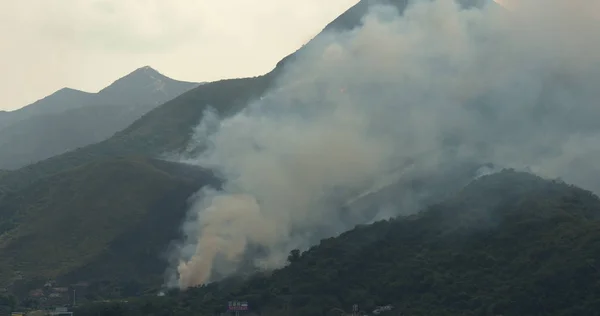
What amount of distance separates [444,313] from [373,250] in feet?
110

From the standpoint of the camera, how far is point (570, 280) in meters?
149

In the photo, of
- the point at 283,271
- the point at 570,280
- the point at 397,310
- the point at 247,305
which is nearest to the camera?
the point at 570,280

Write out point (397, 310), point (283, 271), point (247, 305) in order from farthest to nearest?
point (283, 271), point (247, 305), point (397, 310)

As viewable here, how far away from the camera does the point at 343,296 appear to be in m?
170

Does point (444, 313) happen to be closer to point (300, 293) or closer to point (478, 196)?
point (300, 293)

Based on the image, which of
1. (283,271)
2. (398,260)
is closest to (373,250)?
(398,260)

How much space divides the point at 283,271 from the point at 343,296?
18.7 metres

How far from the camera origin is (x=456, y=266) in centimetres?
17162

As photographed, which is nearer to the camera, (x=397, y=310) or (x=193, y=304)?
(x=397, y=310)

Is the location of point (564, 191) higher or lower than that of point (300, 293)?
higher

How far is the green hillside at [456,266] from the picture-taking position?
15175cm

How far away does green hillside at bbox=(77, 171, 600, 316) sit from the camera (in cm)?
15175

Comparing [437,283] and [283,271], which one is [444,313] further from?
[283,271]

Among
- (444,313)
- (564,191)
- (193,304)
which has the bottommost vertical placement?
(444,313)
